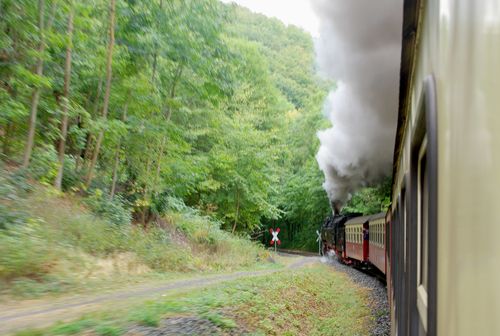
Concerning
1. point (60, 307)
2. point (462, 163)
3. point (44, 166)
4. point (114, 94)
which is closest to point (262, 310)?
point (60, 307)

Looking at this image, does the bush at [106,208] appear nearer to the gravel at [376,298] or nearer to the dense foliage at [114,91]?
the dense foliage at [114,91]

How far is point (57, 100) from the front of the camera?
44.3ft

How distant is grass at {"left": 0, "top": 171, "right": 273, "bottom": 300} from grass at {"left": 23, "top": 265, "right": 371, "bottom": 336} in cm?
225

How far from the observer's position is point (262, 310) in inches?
359

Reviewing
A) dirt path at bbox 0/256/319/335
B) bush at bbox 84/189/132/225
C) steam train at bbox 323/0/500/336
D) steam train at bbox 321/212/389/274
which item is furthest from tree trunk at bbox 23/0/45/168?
steam train at bbox 323/0/500/336

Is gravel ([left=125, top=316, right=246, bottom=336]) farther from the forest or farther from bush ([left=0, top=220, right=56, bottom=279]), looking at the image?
the forest

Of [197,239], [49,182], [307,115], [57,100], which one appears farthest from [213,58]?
[307,115]

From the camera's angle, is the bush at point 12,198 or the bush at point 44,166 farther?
the bush at point 44,166

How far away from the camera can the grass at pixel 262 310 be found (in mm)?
6480

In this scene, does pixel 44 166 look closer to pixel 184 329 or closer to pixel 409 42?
pixel 184 329

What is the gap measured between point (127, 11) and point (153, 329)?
9.97 metres

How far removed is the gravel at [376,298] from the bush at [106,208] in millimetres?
7506

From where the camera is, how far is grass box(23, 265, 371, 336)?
21.3 feet

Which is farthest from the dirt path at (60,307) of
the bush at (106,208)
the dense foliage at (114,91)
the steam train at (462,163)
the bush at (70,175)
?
the steam train at (462,163)
